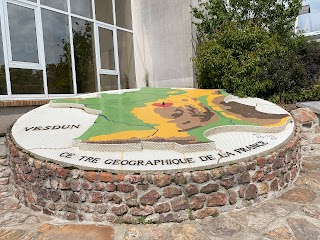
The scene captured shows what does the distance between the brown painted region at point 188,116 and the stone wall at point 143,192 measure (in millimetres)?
1082

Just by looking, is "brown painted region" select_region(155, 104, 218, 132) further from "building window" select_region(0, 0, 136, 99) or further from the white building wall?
the white building wall

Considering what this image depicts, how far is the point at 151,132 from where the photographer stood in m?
3.86

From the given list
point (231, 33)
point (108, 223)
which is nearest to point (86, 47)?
point (231, 33)

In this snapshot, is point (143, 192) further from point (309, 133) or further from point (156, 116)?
point (309, 133)

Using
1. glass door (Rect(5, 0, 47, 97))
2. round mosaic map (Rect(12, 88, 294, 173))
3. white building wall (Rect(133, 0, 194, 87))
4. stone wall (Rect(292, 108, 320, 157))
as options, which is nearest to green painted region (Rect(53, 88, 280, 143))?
round mosaic map (Rect(12, 88, 294, 173))

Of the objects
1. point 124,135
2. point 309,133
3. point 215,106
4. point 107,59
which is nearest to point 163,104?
point 215,106

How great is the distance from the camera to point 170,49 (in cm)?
Answer: 996

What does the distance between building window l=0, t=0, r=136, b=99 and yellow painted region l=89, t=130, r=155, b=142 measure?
323 cm

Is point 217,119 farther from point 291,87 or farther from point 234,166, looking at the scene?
point 291,87

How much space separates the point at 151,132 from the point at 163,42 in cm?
694

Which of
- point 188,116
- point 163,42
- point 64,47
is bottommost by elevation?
point 188,116

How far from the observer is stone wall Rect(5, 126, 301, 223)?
2967 mm

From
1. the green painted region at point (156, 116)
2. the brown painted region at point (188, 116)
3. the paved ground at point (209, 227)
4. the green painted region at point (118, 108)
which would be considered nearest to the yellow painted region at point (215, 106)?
the green painted region at point (156, 116)

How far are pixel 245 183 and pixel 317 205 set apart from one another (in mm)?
917
